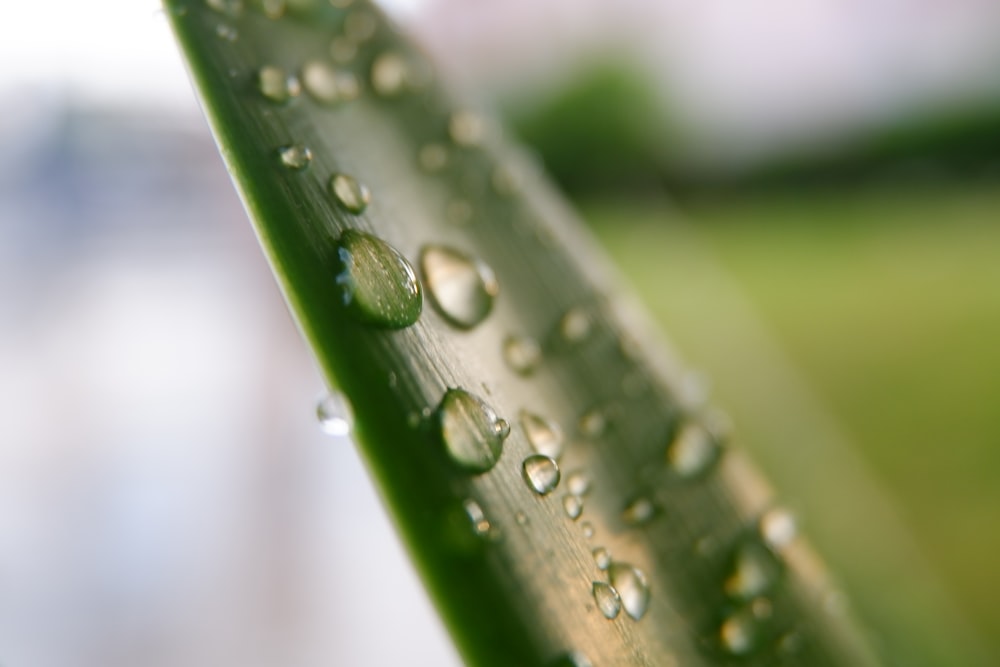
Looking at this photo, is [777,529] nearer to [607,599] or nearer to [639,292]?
[607,599]

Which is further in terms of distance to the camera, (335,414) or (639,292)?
(639,292)

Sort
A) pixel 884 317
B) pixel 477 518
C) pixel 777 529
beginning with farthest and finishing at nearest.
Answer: pixel 884 317 < pixel 777 529 < pixel 477 518

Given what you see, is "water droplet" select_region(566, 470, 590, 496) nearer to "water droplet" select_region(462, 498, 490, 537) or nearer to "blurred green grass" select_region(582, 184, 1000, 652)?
"water droplet" select_region(462, 498, 490, 537)

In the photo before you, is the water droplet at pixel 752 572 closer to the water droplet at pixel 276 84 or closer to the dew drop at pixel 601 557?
the dew drop at pixel 601 557

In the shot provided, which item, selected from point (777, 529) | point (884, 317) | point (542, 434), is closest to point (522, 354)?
point (542, 434)

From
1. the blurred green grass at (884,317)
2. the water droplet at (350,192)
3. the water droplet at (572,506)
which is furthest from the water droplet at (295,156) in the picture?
the blurred green grass at (884,317)
